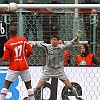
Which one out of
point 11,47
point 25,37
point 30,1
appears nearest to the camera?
point 11,47

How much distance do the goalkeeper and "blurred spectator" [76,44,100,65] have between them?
468 mm

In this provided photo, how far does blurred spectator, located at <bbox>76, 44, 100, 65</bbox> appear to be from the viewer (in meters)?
9.66

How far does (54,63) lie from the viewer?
30.8ft

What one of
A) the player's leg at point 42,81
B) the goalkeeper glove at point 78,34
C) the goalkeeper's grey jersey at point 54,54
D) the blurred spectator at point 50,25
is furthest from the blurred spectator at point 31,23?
the goalkeeper glove at point 78,34

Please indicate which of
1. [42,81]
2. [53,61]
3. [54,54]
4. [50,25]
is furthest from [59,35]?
[42,81]

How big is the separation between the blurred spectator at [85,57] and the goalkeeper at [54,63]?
47cm

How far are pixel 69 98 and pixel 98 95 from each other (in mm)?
566

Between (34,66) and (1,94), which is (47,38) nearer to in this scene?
(34,66)

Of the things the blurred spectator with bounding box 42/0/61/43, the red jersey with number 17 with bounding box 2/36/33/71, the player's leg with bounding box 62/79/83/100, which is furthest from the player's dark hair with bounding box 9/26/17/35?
the player's leg with bounding box 62/79/83/100

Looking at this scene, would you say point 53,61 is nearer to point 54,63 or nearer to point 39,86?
point 54,63

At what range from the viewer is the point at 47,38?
32.2 feet

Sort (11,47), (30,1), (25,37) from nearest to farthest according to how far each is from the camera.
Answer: (11,47) → (25,37) → (30,1)

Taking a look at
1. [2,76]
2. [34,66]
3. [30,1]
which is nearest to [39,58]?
[34,66]

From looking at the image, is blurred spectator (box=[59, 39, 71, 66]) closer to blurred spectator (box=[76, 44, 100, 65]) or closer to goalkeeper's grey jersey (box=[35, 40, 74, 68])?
blurred spectator (box=[76, 44, 100, 65])
